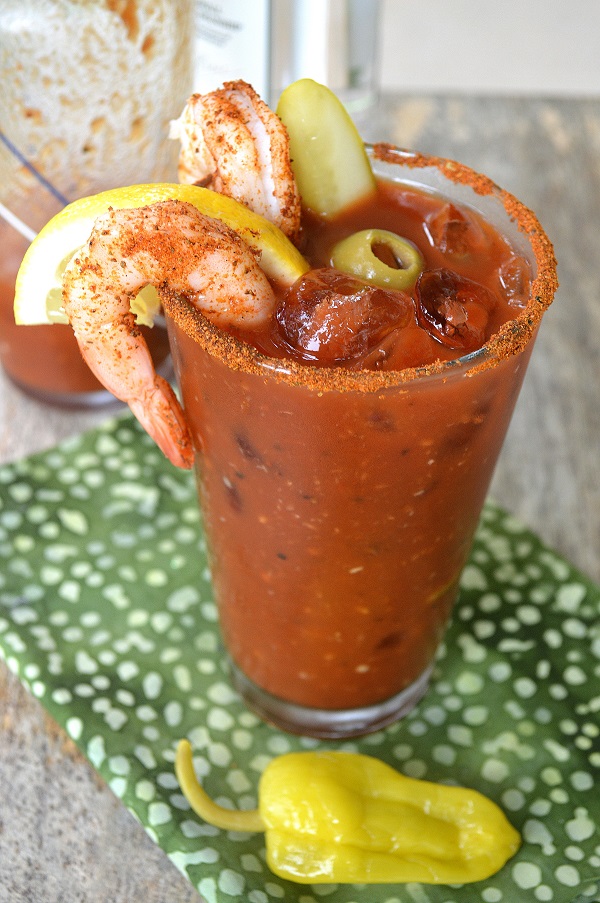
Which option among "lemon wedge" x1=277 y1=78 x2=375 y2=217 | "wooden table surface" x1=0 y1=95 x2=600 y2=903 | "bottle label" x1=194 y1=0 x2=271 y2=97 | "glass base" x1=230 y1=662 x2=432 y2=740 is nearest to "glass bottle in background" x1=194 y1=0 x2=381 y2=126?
"bottle label" x1=194 y1=0 x2=271 y2=97

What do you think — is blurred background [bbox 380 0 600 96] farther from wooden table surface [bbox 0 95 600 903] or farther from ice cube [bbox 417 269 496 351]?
ice cube [bbox 417 269 496 351]

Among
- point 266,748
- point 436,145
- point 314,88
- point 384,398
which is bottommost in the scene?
point 266,748

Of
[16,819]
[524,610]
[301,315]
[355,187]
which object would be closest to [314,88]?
[355,187]

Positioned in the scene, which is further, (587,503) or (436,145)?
(436,145)

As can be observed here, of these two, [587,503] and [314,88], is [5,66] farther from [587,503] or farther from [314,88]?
[587,503]

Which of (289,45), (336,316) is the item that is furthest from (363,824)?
(289,45)

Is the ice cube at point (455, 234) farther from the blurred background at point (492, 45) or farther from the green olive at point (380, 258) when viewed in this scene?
the blurred background at point (492, 45)

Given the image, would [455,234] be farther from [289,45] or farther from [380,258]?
[289,45]
